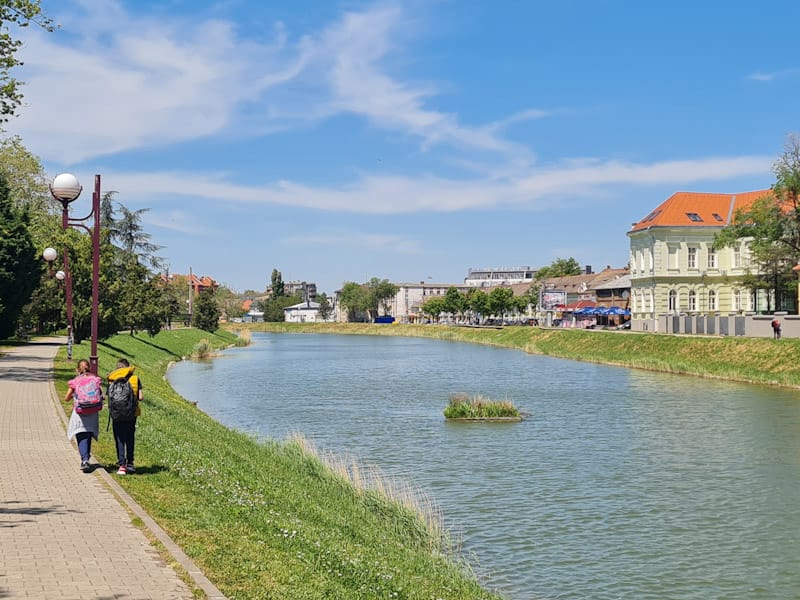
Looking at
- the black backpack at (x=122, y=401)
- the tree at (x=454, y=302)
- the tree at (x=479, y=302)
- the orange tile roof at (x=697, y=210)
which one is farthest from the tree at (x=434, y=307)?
the black backpack at (x=122, y=401)

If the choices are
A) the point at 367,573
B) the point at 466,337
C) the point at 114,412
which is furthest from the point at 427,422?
the point at 466,337

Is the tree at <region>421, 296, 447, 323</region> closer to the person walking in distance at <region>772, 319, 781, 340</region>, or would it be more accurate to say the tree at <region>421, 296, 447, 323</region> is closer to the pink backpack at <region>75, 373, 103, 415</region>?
the person walking in distance at <region>772, 319, 781, 340</region>

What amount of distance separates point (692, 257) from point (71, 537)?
82030 mm

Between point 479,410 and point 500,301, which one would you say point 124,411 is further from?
point 500,301

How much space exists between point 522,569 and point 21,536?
25.6ft

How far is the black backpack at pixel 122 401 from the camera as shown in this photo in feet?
46.2

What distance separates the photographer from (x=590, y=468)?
23.3 m

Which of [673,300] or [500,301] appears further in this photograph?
[500,301]

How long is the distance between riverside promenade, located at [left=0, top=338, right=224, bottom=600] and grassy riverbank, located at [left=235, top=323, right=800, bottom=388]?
128 feet

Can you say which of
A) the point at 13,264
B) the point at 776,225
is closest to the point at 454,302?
the point at 776,225

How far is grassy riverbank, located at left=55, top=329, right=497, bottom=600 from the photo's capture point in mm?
9664

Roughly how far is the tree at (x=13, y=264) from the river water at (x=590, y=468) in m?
9.75

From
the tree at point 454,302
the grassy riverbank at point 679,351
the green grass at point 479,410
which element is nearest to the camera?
the green grass at point 479,410

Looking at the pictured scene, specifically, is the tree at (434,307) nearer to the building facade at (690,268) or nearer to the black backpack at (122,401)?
the building facade at (690,268)
